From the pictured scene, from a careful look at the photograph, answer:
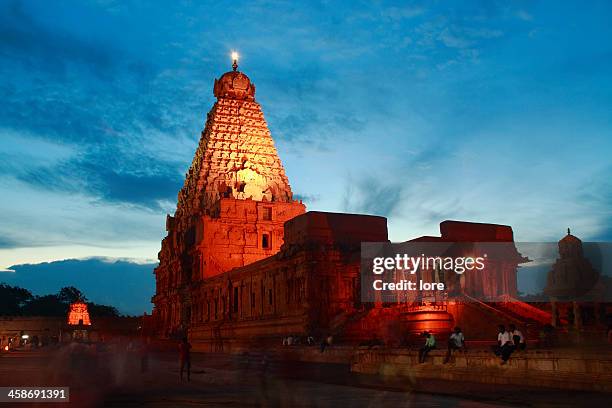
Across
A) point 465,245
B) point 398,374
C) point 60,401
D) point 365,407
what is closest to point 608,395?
point 365,407

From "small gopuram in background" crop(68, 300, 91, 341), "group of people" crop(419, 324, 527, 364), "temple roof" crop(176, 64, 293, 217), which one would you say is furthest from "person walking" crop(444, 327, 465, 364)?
"small gopuram in background" crop(68, 300, 91, 341)

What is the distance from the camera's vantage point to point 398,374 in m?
21.0

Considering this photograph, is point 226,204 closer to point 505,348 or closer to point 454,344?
point 454,344

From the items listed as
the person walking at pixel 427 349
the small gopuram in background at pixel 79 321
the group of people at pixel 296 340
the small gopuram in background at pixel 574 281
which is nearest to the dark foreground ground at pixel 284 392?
the person walking at pixel 427 349

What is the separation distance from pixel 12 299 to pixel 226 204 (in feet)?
369

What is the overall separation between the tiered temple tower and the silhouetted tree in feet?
299

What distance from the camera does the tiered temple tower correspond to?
67812 mm

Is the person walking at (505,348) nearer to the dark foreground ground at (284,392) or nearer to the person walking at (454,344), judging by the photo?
the dark foreground ground at (284,392)

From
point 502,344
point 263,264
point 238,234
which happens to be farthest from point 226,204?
point 502,344

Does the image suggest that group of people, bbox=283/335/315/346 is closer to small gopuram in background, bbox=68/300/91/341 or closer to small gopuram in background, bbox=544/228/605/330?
small gopuram in background, bbox=544/228/605/330

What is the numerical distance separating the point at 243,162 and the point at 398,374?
53.7m

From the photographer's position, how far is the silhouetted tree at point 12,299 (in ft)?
511

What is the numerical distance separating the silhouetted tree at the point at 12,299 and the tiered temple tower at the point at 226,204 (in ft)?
299

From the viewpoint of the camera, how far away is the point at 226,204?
68125 mm
